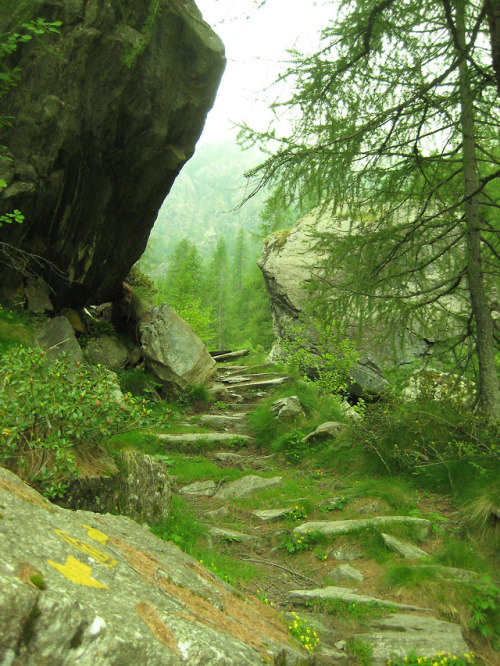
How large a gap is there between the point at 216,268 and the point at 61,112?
44.6 m

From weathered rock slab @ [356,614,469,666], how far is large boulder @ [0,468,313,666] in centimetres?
74

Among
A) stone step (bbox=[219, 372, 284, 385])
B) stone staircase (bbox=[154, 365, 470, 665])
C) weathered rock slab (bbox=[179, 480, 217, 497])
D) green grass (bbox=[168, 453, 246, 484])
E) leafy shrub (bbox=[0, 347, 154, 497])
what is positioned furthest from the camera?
stone step (bbox=[219, 372, 284, 385])

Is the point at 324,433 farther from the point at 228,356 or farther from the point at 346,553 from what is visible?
the point at 228,356

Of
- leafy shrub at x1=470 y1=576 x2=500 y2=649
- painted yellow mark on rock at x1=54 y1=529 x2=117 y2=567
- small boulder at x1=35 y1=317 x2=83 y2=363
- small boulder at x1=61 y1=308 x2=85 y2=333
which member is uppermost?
small boulder at x1=61 y1=308 x2=85 y2=333

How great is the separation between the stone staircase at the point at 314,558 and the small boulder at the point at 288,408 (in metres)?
1.17

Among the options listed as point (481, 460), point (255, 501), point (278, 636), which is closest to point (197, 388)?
point (255, 501)

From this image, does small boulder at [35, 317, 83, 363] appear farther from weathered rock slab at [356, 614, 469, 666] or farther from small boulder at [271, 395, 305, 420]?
weathered rock slab at [356, 614, 469, 666]

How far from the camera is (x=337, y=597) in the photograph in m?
3.96

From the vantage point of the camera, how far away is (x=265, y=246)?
669 inches

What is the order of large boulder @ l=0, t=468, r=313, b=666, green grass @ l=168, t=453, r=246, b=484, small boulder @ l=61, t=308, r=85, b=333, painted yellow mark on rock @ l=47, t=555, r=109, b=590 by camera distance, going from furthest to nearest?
1. small boulder @ l=61, t=308, r=85, b=333
2. green grass @ l=168, t=453, r=246, b=484
3. painted yellow mark on rock @ l=47, t=555, r=109, b=590
4. large boulder @ l=0, t=468, r=313, b=666

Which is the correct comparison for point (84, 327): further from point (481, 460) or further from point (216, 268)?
point (216, 268)

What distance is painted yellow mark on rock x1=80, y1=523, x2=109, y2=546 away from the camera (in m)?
2.50

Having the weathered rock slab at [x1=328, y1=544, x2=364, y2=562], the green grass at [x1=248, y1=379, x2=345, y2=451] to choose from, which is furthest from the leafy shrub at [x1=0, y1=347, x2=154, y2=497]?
the green grass at [x1=248, y1=379, x2=345, y2=451]

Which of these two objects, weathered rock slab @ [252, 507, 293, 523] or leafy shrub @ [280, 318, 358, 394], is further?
leafy shrub @ [280, 318, 358, 394]
